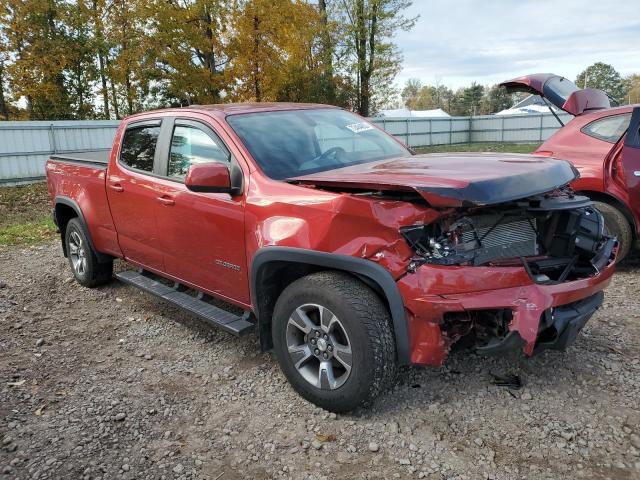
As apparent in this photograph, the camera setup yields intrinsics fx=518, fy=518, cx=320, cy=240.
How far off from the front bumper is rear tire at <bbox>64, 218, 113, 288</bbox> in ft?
13.3

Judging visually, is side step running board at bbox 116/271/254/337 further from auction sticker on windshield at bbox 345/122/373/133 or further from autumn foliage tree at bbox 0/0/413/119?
autumn foliage tree at bbox 0/0/413/119

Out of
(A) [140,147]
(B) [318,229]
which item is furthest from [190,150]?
(B) [318,229]

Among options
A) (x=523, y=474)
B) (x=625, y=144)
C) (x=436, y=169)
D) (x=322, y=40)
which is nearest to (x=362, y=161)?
Result: (x=436, y=169)

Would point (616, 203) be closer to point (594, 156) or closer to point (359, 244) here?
point (594, 156)

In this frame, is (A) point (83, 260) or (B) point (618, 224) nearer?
(B) point (618, 224)

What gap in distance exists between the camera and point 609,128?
17.9 feet

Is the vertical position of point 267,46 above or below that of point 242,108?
above

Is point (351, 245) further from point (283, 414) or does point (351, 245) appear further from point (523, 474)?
point (523, 474)

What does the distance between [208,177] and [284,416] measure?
1.55 meters

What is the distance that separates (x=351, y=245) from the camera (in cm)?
284

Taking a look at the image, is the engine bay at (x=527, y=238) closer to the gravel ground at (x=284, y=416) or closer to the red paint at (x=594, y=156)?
the gravel ground at (x=284, y=416)

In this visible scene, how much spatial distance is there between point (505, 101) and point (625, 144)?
238 feet

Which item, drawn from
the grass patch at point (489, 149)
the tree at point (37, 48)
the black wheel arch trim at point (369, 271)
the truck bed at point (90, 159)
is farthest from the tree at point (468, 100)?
the black wheel arch trim at point (369, 271)

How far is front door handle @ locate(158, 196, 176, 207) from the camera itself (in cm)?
401
